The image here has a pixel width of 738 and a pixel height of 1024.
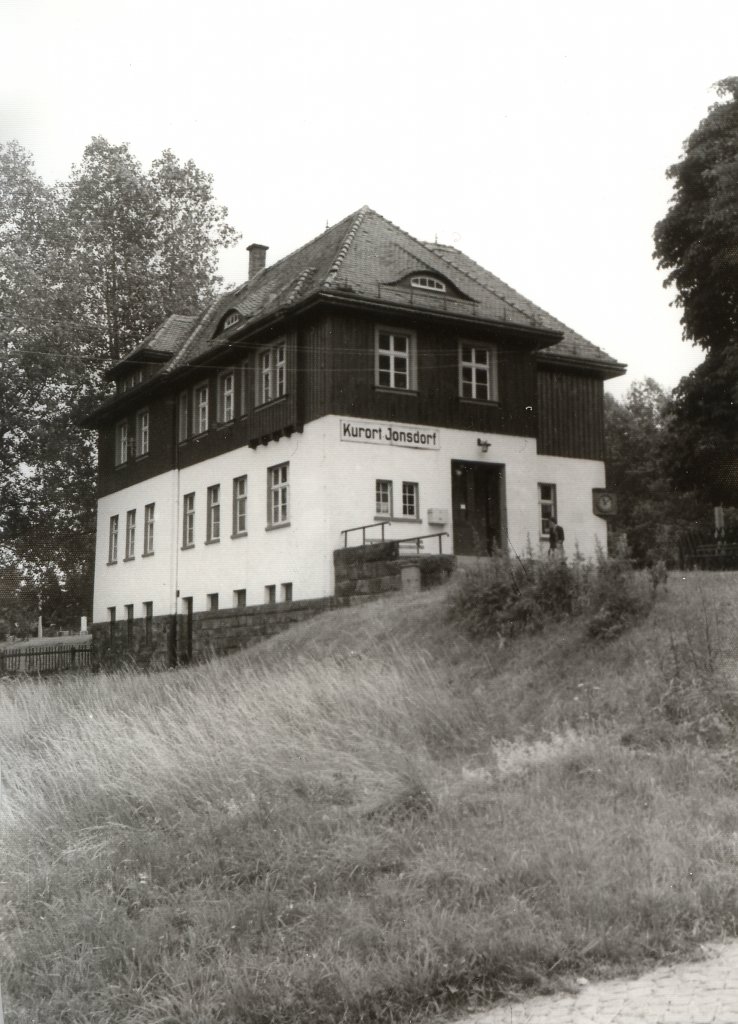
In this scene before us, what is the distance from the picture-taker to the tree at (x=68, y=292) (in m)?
12.6

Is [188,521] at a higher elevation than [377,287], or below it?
below

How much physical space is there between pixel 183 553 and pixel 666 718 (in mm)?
23306

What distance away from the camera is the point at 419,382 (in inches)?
1070

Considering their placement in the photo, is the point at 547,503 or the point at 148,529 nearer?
the point at 547,503

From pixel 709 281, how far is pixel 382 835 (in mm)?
7748

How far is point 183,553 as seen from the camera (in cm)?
3244

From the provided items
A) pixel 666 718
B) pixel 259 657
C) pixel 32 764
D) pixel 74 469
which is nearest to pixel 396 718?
pixel 666 718

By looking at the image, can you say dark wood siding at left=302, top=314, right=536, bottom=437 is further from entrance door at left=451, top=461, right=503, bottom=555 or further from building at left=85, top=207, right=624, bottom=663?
entrance door at left=451, top=461, right=503, bottom=555

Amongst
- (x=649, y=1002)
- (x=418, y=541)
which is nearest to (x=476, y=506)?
(x=418, y=541)

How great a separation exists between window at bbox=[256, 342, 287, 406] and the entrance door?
4622 millimetres

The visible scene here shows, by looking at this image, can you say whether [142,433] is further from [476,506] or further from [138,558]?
[476,506]

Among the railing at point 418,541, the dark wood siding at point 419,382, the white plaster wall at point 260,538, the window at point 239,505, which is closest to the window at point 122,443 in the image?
the white plaster wall at point 260,538

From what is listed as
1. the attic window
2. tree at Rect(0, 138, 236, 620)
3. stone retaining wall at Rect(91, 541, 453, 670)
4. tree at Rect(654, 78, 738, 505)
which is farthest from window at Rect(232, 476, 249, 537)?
tree at Rect(654, 78, 738, 505)

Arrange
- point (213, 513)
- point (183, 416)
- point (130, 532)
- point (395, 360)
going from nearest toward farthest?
point (395, 360) → point (213, 513) → point (183, 416) → point (130, 532)
